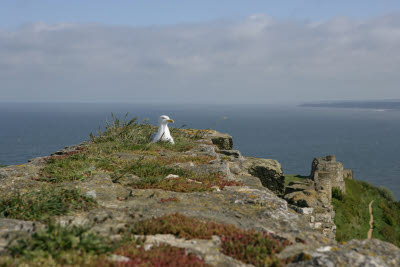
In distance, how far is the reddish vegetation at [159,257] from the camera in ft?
10.4

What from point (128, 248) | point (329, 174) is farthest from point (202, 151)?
point (329, 174)

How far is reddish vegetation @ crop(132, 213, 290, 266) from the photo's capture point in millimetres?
3506

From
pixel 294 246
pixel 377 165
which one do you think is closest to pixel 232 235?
pixel 294 246

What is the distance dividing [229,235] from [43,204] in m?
2.74

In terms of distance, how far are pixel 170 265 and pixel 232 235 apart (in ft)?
3.31

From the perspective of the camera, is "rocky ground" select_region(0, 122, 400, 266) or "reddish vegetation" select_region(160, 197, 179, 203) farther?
"reddish vegetation" select_region(160, 197, 179, 203)

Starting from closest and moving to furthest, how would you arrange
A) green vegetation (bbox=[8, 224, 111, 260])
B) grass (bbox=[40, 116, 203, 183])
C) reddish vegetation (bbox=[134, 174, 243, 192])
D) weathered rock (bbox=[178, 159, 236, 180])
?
green vegetation (bbox=[8, 224, 111, 260]), reddish vegetation (bbox=[134, 174, 243, 192]), grass (bbox=[40, 116, 203, 183]), weathered rock (bbox=[178, 159, 236, 180])

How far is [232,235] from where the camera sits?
3.89 meters

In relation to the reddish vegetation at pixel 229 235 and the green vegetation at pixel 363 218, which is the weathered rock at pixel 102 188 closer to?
the reddish vegetation at pixel 229 235

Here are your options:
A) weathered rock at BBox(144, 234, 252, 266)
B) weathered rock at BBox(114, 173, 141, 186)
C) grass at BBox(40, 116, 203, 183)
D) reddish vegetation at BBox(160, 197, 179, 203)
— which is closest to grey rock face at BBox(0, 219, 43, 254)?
weathered rock at BBox(144, 234, 252, 266)

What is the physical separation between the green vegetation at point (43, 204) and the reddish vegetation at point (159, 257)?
1.67 m

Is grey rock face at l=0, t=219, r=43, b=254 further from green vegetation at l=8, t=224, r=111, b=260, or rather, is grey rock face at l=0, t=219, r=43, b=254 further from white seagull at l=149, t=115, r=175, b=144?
white seagull at l=149, t=115, r=175, b=144

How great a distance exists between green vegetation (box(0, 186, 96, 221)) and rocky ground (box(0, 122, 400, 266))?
3 cm

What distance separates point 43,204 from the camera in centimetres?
466
